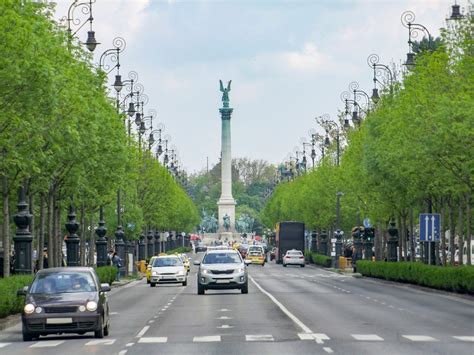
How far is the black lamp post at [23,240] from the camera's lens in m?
42.8

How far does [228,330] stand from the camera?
3016 centimetres

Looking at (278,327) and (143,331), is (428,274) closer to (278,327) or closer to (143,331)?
(278,327)

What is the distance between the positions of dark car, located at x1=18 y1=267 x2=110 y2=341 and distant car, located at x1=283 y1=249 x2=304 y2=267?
87.6m

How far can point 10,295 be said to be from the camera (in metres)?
35.4

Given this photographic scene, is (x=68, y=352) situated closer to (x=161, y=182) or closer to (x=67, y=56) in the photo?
(x=67, y=56)

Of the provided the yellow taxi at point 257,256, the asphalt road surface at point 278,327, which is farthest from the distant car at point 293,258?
the asphalt road surface at point 278,327

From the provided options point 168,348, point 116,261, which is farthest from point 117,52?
point 168,348

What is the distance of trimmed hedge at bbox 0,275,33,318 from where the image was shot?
34469 mm

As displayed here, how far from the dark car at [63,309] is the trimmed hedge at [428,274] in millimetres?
21778

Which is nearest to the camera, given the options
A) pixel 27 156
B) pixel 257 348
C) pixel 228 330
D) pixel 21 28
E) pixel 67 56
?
pixel 257 348

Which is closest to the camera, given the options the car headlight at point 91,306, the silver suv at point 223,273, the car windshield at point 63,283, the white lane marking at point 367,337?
the white lane marking at point 367,337

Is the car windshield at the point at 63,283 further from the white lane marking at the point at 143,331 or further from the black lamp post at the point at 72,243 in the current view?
the black lamp post at the point at 72,243

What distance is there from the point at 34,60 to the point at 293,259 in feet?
272

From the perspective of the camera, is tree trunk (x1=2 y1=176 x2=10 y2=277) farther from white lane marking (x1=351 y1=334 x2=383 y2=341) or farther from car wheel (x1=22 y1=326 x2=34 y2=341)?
white lane marking (x1=351 y1=334 x2=383 y2=341)
